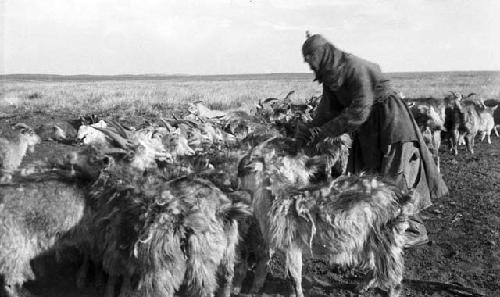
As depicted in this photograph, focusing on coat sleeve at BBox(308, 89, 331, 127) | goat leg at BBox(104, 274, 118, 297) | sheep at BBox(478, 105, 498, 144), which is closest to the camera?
goat leg at BBox(104, 274, 118, 297)

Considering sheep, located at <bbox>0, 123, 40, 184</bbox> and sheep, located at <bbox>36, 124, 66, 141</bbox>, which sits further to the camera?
sheep, located at <bbox>36, 124, 66, 141</bbox>

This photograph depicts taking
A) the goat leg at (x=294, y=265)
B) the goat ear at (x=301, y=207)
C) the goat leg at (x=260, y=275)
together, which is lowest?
the goat leg at (x=260, y=275)

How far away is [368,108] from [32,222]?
12.3 feet

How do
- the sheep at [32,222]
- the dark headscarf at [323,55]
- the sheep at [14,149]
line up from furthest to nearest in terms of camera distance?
the sheep at [14,149], the dark headscarf at [323,55], the sheep at [32,222]

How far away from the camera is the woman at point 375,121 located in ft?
19.0

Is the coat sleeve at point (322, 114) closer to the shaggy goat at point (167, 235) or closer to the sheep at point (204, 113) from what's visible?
the shaggy goat at point (167, 235)

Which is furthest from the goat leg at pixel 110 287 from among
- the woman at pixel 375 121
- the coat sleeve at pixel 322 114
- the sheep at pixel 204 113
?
the sheep at pixel 204 113

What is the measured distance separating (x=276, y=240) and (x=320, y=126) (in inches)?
74.5

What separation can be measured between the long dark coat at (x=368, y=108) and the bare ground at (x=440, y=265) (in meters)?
0.92

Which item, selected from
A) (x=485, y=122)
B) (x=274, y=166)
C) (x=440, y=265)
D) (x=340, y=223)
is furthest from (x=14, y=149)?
(x=485, y=122)

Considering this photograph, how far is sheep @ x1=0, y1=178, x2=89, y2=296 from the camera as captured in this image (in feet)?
16.3

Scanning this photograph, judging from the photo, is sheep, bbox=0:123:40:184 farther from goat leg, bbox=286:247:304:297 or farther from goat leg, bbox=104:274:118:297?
goat leg, bbox=286:247:304:297

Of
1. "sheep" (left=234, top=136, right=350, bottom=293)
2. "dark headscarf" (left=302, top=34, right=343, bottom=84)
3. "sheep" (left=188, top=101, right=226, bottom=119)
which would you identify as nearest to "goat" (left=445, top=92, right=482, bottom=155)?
"sheep" (left=188, top=101, right=226, bottom=119)

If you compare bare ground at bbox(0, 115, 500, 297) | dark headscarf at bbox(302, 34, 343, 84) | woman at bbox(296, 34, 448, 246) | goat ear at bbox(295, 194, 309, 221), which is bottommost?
bare ground at bbox(0, 115, 500, 297)
